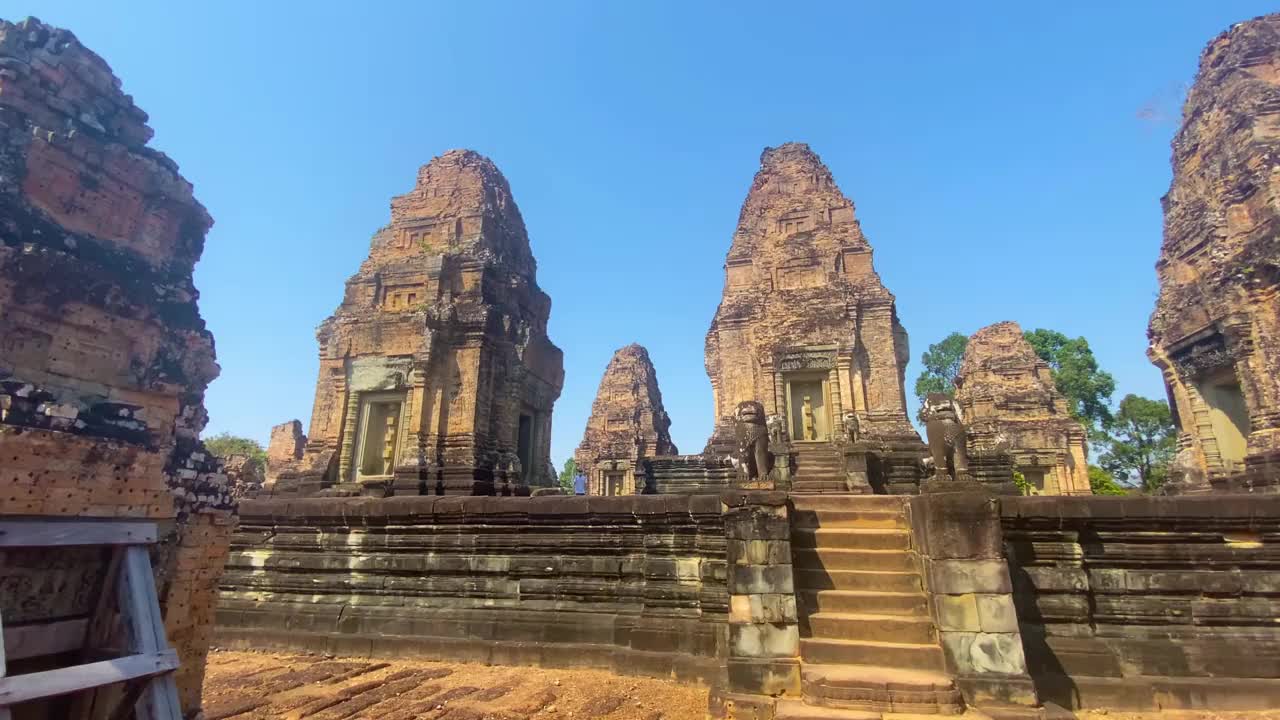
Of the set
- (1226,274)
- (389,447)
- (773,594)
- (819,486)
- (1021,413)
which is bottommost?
(773,594)

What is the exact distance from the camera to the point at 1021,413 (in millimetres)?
24078

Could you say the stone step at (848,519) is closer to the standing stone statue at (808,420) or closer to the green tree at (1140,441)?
the standing stone statue at (808,420)

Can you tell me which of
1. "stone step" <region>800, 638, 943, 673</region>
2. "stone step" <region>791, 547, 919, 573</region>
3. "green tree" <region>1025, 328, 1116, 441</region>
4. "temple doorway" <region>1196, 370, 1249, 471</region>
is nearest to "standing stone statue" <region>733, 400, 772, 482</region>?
"stone step" <region>791, 547, 919, 573</region>

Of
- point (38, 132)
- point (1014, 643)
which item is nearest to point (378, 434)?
point (38, 132)

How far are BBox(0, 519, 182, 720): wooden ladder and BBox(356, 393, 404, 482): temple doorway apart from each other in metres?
8.35

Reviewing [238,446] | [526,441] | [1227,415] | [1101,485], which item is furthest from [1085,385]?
[238,446]

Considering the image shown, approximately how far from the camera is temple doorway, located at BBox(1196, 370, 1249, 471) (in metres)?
11.8

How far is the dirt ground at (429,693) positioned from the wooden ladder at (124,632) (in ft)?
6.49

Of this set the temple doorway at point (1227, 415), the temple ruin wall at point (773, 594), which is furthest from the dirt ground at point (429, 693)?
the temple doorway at point (1227, 415)

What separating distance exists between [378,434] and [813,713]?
10294 mm

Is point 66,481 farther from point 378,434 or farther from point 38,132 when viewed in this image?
point 378,434

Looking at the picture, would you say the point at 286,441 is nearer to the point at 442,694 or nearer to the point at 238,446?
the point at 238,446

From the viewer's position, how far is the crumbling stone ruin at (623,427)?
98.5 feet

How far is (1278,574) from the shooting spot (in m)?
5.23
